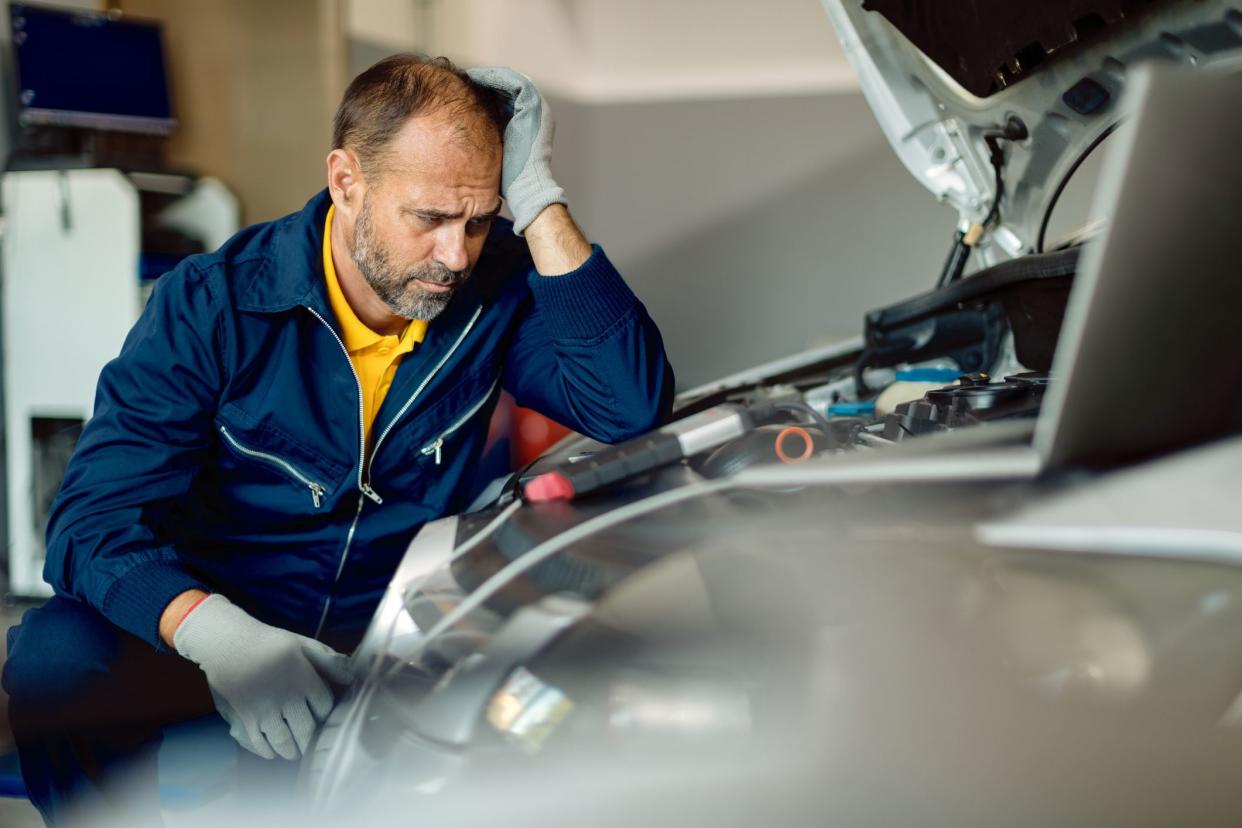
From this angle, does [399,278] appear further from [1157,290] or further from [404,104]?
[1157,290]

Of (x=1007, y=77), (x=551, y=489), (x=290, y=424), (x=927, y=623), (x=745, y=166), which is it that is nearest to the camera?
(x=927, y=623)

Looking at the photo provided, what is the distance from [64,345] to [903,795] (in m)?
2.38

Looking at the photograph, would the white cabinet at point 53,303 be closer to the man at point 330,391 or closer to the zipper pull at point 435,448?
the man at point 330,391

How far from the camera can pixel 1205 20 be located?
3.31 ft

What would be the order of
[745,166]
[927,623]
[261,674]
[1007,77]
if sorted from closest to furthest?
[927,623] < [261,674] < [1007,77] < [745,166]

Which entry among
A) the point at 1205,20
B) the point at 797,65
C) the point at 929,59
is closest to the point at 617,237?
the point at 797,65

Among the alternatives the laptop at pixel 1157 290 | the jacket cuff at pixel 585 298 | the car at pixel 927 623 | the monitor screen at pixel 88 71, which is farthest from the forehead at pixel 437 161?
the monitor screen at pixel 88 71

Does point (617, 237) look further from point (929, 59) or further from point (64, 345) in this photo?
point (929, 59)

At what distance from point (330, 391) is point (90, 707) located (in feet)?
1.27

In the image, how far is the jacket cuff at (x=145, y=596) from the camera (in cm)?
89

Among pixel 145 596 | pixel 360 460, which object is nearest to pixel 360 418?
pixel 360 460

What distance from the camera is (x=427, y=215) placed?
3.52ft

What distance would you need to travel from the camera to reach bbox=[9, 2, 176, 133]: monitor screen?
2.34 m

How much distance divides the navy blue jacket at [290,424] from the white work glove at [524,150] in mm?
84
